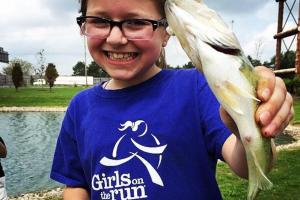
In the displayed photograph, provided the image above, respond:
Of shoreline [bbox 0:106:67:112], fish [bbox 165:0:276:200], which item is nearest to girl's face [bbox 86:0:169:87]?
fish [bbox 165:0:276:200]

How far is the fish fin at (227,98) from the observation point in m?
1.12

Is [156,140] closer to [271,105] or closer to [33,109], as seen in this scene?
[271,105]

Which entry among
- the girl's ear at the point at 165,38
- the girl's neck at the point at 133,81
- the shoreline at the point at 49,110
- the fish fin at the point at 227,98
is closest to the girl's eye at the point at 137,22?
the girl's ear at the point at 165,38

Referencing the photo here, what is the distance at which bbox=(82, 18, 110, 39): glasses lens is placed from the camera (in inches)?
73.1

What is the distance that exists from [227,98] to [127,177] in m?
0.89

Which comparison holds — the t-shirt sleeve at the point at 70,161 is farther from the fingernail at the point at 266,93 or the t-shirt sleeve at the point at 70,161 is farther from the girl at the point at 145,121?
the fingernail at the point at 266,93

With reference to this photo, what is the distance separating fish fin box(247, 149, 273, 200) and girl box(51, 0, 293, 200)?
1.60ft

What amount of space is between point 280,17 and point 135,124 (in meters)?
17.4

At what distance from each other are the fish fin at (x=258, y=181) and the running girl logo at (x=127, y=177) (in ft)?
2.39

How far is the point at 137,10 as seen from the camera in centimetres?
183

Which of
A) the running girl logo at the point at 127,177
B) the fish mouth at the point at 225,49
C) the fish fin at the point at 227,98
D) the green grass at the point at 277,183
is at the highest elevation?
the fish mouth at the point at 225,49

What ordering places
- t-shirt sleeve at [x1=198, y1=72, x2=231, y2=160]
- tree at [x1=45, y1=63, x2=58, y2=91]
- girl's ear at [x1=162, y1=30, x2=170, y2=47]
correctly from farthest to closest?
tree at [x1=45, y1=63, x2=58, y2=91] → girl's ear at [x1=162, y1=30, x2=170, y2=47] → t-shirt sleeve at [x1=198, y1=72, x2=231, y2=160]

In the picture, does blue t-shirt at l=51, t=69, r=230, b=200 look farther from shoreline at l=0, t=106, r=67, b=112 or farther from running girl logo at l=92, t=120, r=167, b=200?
shoreline at l=0, t=106, r=67, b=112

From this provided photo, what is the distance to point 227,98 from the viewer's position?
3.71 feet
